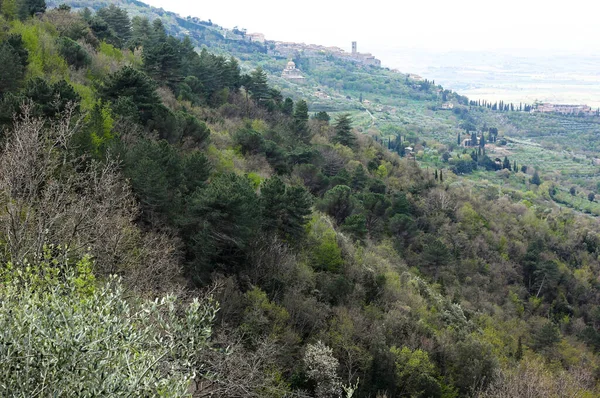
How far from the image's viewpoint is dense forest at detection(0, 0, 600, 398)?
5.76 metres

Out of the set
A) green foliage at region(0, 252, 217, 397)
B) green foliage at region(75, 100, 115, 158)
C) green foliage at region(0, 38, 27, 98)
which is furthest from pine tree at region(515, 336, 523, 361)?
green foliage at region(0, 38, 27, 98)

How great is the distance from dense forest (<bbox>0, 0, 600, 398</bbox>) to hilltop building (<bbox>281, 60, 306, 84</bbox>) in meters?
89.7

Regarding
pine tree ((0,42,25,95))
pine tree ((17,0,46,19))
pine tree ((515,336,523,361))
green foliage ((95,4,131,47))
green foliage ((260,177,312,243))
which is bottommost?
pine tree ((515,336,523,361))

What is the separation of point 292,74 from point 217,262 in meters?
128

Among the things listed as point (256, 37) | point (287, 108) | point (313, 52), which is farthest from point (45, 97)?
point (256, 37)

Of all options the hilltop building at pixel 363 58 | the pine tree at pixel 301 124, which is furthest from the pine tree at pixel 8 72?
the hilltop building at pixel 363 58

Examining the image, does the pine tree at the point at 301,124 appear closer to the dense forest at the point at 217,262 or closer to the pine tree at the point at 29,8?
the dense forest at the point at 217,262

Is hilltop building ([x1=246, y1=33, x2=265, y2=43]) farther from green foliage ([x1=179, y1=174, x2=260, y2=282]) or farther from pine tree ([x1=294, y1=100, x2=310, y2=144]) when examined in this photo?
green foliage ([x1=179, y1=174, x2=260, y2=282])

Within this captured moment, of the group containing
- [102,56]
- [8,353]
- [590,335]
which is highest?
[102,56]

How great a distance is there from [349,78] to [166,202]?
14109cm

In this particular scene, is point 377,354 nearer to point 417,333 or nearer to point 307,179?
point 417,333

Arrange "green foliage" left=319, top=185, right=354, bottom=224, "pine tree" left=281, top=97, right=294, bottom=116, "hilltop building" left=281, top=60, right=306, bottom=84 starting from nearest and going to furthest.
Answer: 1. "green foliage" left=319, top=185, right=354, bottom=224
2. "pine tree" left=281, top=97, right=294, bottom=116
3. "hilltop building" left=281, top=60, right=306, bottom=84

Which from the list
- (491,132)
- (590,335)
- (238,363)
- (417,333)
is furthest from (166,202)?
(491,132)

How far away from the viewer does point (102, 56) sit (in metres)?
31.5
